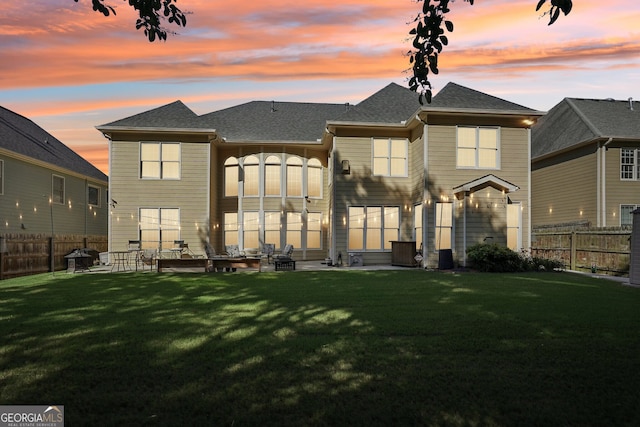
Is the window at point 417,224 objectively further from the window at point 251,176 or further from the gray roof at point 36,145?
the gray roof at point 36,145

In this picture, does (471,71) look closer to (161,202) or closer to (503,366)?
(503,366)

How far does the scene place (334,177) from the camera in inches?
742

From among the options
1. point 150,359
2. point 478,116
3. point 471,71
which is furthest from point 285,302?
point 478,116

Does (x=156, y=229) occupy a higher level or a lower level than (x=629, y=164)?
lower

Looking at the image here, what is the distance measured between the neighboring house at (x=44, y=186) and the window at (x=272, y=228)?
9349 millimetres

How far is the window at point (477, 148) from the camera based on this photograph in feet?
58.8

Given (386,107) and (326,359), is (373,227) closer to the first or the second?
(386,107)

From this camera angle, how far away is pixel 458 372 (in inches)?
185

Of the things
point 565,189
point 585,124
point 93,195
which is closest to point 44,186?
point 93,195

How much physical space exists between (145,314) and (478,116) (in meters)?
15.1

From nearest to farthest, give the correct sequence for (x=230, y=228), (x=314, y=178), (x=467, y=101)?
(x=467, y=101)
(x=230, y=228)
(x=314, y=178)

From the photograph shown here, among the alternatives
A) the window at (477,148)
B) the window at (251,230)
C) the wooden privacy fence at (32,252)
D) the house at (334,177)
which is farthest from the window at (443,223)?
the wooden privacy fence at (32,252)

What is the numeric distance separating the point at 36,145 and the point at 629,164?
2950cm

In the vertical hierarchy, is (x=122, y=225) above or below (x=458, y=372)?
above
